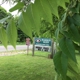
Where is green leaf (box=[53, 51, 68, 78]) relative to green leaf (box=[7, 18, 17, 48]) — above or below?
below

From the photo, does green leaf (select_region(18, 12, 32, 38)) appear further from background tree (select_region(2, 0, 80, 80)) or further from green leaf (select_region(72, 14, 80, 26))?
green leaf (select_region(72, 14, 80, 26))

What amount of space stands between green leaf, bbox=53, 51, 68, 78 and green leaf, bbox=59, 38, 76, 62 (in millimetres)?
22

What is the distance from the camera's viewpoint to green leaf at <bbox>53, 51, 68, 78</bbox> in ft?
1.38

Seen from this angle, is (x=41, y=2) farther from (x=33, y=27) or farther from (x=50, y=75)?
(x=50, y=75)

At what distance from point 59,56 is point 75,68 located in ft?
0.38

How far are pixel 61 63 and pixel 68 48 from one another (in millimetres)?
42

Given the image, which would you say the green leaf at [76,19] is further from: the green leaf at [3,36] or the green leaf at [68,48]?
the green leaf at [3,36]

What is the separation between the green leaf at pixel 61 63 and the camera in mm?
419

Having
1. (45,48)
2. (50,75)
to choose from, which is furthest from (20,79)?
(45,48)

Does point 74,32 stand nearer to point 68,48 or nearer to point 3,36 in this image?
point 68,48

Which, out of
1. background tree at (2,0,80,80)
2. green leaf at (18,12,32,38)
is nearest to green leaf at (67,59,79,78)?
background tree at (2,0,80,80)

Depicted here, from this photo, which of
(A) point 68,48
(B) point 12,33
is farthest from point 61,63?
(B) point 12,33

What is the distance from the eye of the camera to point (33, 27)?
418 millimetres

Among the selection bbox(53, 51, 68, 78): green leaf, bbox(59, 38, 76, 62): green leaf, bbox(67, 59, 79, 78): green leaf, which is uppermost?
bbox(59, 38, 76, 62): green leaf
